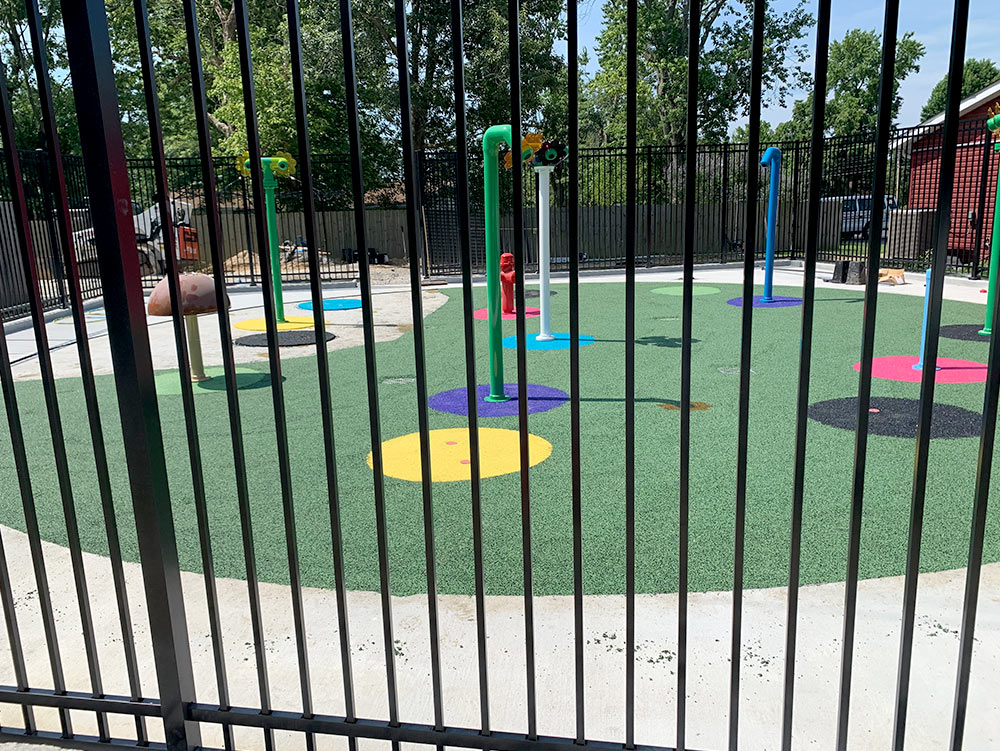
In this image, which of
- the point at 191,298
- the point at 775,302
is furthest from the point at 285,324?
the point at 775,302

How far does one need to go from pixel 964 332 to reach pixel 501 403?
594 centimetres

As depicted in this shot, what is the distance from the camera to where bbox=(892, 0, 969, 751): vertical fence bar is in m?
1.51

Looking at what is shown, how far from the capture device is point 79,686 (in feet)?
8.58

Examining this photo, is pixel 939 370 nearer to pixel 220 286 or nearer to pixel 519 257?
pixel 519 257

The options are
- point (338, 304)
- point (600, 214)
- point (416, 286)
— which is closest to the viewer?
point (416, 286)

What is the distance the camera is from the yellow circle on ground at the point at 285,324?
1123 cm

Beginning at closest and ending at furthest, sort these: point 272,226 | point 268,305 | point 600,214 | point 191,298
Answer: point 268,305 < point 191,298 < point 272,226 < point 600,214

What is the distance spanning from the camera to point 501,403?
21.5ft

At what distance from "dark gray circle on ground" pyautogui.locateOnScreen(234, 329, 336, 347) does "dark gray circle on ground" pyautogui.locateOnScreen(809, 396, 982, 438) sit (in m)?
6.25

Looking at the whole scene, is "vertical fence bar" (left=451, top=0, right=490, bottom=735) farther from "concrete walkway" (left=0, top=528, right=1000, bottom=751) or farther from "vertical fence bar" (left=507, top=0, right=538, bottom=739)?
"concrete walkway" (left=0, top=528, right=1000, bottom=751)

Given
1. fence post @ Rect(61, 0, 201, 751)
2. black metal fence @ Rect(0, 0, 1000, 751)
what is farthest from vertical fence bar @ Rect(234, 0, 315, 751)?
fence post @ Rect(61, 0, 201, 751)

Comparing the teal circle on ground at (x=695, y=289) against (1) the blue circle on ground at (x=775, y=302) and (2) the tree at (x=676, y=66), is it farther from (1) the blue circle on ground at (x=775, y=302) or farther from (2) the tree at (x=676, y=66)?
(2) the tree at (x=676, y=66)

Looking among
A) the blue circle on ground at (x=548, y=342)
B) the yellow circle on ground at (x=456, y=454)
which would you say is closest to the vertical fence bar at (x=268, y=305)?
the yellow circle on ground at (x=456, y=454)

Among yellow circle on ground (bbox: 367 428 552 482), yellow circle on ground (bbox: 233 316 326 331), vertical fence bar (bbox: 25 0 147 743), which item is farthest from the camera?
yellow circle on ground (bbox: 233 316 326 331)
